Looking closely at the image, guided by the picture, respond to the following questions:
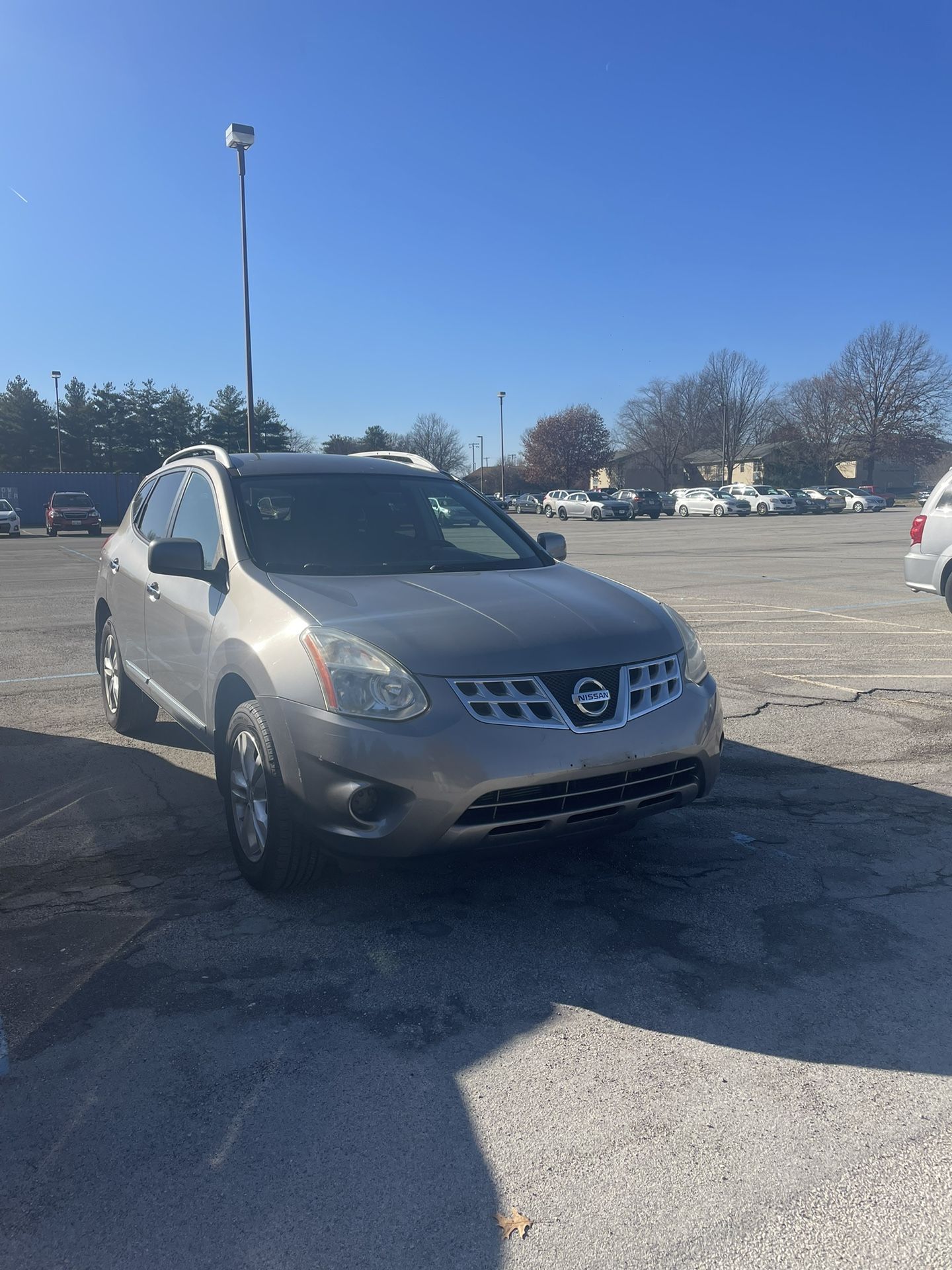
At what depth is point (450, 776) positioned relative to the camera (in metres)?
3.29

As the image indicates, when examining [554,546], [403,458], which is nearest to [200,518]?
[403,458]

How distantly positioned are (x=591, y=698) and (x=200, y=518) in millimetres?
2459

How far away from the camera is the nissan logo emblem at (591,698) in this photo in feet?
11.5

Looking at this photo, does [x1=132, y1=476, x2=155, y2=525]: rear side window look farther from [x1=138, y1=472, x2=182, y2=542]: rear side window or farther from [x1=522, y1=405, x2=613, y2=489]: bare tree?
[x1=522, y1=405, x2=613, y2=489]: bare tree

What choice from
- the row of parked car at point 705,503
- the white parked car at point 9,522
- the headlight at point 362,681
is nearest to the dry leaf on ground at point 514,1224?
the headlight at point 362,681

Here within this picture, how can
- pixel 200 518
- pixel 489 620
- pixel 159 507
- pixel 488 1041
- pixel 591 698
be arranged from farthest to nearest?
pixel 159 507 → pixel 200 518 → pixel 489 620 → pixel 591 698 → pixel 488 1041

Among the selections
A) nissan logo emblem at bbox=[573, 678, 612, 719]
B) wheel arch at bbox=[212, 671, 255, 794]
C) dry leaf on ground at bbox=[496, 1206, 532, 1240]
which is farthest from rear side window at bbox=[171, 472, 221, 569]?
dry leaf on ground at bbox=[496, 1206, 532, 1240]

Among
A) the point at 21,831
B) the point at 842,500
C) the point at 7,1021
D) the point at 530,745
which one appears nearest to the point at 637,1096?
the point at 530,745

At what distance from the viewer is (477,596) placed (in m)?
4.04

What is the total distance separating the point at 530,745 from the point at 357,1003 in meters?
0.98

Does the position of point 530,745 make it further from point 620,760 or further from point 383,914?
point 383,914

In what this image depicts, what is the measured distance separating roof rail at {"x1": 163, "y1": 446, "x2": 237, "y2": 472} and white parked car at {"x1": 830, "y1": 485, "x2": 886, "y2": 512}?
60.0 m

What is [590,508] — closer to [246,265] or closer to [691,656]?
[246,265]

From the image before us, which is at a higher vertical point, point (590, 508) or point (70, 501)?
point (70, 501)
